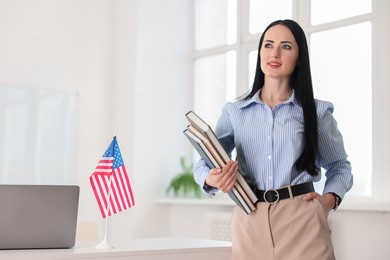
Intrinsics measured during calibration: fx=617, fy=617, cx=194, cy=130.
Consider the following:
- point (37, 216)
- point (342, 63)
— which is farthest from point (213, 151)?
point (342, 63)

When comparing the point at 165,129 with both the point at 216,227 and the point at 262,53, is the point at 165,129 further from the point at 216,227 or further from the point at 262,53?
the point at 262,53

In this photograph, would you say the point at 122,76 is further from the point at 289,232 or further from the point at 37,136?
the point at 289,232

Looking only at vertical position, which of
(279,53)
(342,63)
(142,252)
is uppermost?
(342,63)

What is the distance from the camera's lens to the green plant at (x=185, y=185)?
212 inches

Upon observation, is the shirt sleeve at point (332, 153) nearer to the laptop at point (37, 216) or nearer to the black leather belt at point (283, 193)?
the black leather belt at point (283, 193)

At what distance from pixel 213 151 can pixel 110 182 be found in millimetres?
679

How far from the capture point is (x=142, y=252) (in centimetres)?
216

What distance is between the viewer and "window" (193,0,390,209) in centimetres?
407

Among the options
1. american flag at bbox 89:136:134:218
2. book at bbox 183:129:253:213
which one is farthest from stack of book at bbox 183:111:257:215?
american flag at bbox 89:136:134:218

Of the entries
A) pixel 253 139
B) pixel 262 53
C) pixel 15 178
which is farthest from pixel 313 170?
pixel 15 178

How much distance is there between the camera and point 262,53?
206 centimetres

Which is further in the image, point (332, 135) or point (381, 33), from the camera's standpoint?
point (381, 33)

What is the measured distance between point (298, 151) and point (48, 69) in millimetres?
3691

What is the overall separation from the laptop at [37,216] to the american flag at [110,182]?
25 cm
